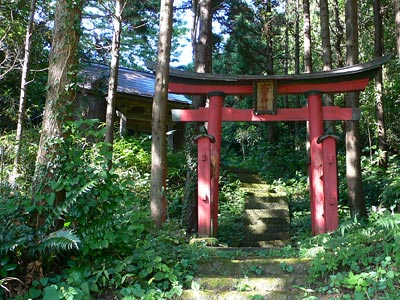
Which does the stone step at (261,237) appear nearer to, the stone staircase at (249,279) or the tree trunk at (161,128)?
the tree trunk at (161,128)

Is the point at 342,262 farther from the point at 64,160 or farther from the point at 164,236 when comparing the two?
the point at 64,160

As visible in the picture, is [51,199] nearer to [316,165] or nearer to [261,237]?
[316,165]

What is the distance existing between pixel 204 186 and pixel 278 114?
2382mm

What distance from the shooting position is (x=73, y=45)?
5535mm

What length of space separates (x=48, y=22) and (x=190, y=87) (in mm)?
7116

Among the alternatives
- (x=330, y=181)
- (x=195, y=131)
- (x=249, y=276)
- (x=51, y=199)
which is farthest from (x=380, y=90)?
(x=51, y=199)

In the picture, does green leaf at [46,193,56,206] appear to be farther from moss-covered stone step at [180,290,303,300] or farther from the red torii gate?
the red torii gate

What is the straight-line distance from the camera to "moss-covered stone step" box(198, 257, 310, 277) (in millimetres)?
5486

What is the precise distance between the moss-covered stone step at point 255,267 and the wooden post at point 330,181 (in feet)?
8.57

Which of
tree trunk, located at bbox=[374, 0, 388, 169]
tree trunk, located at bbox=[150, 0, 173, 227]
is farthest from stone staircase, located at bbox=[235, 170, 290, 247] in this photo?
tree trunk, located at bbox=[374, 0, 388, 169]

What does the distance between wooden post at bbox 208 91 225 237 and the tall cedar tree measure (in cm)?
370

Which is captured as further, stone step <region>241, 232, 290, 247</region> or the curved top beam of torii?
stone step <region>241, 232, 290, 247</region>

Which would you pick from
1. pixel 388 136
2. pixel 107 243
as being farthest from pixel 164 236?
pixel 388 136

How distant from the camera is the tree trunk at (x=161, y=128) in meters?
6.93
